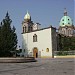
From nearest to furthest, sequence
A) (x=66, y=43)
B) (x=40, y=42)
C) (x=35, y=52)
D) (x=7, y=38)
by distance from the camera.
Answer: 1. (x=7, y=38)
2. (x=40, y=42)
3. (x=35, y=52)
4. (x=66, y=43)

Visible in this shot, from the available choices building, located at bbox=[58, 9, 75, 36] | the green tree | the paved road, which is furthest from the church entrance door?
the paved road

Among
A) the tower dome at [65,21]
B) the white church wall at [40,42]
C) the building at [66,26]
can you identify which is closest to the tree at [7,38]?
the white church wall at [40,42]

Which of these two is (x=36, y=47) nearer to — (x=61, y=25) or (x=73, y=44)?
(x=73, y=44)

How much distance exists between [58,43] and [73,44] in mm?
6097

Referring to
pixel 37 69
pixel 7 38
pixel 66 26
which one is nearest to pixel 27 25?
pixel 66 26

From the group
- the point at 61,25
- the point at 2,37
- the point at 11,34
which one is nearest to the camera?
the point at 2,37

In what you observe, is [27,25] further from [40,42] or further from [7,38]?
[7,38]

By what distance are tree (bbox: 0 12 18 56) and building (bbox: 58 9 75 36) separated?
3881cm

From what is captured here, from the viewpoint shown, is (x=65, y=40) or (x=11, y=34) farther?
(x=65, y=40)

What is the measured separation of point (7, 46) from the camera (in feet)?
155

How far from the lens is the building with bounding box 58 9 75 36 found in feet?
289

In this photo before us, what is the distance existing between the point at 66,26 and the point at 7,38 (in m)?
46.0

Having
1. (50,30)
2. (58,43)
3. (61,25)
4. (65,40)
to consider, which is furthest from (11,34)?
(61,25)

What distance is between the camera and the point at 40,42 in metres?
59.3
